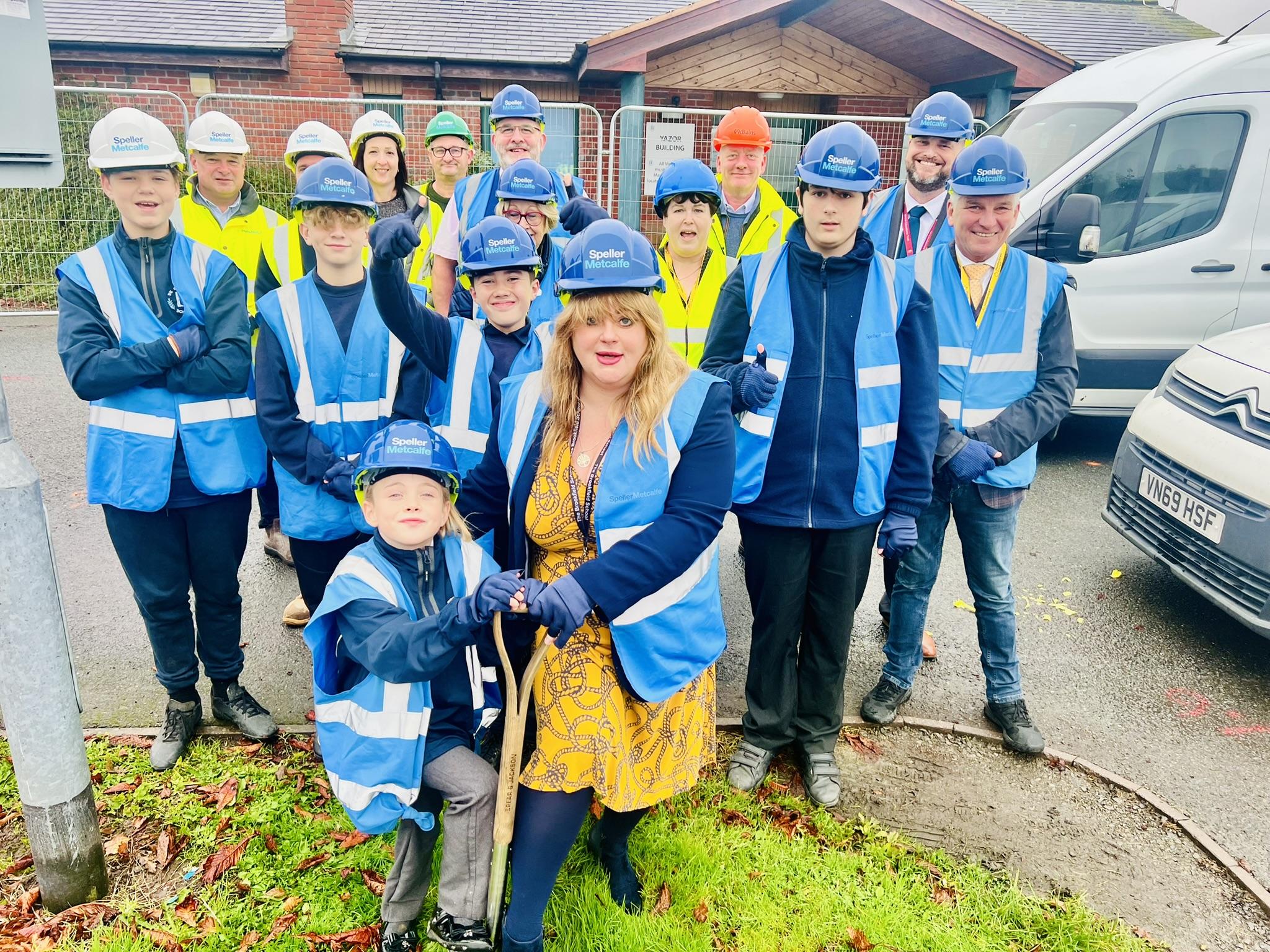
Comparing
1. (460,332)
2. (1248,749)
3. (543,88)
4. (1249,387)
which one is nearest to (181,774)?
(460,332)

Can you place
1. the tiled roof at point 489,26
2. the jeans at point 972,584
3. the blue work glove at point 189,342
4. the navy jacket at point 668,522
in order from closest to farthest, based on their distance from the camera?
the navy jacket at point 668,522
the blue work glove at point 189,342
the jeans at point 972,584
the tiled roof at point 489,26

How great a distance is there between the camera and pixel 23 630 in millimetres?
2594

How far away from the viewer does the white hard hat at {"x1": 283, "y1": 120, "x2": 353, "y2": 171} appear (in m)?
4.72

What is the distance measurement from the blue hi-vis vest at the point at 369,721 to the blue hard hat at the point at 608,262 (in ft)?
3.20

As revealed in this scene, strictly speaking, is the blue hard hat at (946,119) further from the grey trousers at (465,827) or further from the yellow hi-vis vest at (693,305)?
the grey trousers at (465,827)

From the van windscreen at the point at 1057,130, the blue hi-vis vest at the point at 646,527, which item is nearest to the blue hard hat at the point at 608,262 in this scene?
the blue hi-vis vest at the point at 646,527

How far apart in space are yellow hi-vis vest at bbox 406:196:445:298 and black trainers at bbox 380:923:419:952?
3577mm

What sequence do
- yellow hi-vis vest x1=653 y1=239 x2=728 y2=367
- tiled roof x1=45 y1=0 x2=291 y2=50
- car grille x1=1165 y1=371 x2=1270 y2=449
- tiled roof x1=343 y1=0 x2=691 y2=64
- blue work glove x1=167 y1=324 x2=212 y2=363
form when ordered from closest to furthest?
1. blue work glove x1=167 y1=324 x2=212 y2=363
2. car grille x1=1165 y1=371 x2=1270 y2=449
3. yellow hi-vis vest x1=653 y1=239 x2=728 y2=367
4. tiled roof x1=45 y1=0 x2=291 y2=50
5. tiled roof x1=343 y1=0 x2=691 y2=64

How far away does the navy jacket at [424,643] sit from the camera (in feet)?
7.83

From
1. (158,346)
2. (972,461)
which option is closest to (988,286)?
(972,461)

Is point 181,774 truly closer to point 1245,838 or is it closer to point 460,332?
point 460,332

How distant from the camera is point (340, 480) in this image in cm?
331

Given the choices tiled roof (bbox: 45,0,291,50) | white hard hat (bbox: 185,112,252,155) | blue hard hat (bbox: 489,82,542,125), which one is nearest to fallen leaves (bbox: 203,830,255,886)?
white hard hat (bbox: 185,112,252,155)

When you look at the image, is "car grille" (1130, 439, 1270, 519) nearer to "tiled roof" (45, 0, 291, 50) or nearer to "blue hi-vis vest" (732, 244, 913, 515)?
"blue hi-vis vest" (732, 244, 913, 515)
